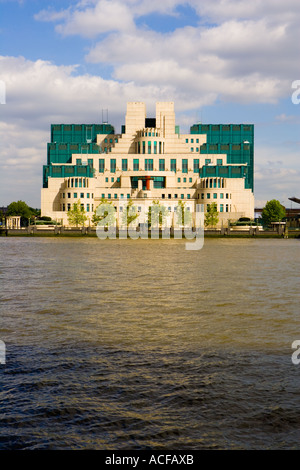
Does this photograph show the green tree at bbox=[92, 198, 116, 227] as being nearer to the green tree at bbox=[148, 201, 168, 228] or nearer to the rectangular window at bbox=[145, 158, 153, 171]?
the green tree at bbox=[148, 201, 168, 228]

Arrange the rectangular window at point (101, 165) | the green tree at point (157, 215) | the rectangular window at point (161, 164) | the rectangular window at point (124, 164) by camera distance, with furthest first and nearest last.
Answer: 1. the rectangular window at point (101, 165)
2. the rectangular window at point (124, 164)
3. the rectangular window at point (161, 164)
4. the green tree at point (157, 215)

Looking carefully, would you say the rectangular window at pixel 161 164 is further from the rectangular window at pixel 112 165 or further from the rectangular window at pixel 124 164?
the rectangular window at pixel 112 165

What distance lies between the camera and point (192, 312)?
2570 cm

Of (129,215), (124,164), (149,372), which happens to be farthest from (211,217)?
(149,372)

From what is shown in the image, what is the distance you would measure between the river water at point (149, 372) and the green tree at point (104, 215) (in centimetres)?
13880

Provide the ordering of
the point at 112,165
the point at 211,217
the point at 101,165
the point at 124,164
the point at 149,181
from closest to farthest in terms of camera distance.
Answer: the point at 211,217 < the point at 149,181 < the point at 124,164 < the point at 112,165 < the point at 101,165

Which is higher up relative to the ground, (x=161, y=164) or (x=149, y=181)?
(x=161, y=164)

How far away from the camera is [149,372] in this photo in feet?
50.0

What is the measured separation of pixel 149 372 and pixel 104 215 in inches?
6185

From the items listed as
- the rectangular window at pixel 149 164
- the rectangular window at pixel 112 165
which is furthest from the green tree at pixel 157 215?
the rectangular window at pixel 112 165

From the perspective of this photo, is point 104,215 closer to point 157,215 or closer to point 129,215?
point 129,215

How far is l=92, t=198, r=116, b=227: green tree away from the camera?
170125 millimetres

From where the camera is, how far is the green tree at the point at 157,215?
168875mm
